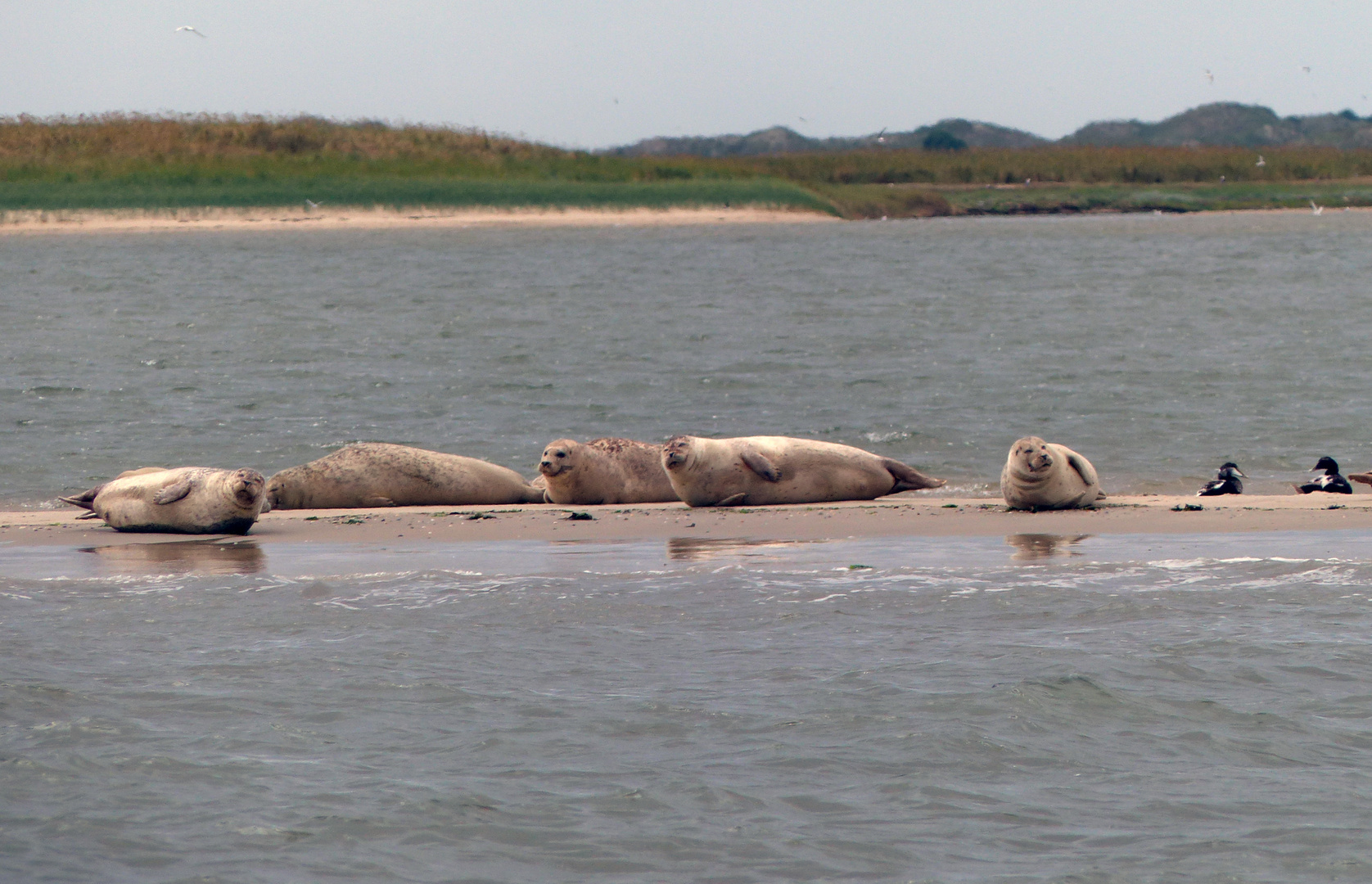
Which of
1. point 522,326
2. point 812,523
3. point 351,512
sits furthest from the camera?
point 522,326

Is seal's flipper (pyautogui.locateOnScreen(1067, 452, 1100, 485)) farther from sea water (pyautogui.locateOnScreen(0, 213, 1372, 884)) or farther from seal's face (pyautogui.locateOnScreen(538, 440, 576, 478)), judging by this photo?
seal's face (pyautogui.locateOnScreen(538, 440, 576, 478))

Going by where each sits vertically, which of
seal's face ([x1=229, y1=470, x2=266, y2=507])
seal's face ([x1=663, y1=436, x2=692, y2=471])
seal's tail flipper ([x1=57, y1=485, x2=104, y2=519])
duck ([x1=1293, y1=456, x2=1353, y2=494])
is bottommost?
seal's tail flipper ([x1=57, y1=485, x2=104, y2=519])

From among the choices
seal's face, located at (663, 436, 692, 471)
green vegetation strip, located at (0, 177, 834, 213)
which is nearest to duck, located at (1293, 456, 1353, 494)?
seal's face, located at (663, 436, 692, 471)

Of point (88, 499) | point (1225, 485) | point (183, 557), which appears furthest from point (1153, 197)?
point (183, 557)

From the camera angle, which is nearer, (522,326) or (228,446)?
(228,446)

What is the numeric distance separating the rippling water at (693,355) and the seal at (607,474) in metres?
2.08

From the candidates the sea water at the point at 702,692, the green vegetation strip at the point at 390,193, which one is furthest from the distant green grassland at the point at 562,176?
the sea water at the point at 702,692

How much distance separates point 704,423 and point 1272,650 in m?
9.92

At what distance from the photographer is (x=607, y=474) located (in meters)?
10.8

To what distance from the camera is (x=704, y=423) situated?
50.2ft

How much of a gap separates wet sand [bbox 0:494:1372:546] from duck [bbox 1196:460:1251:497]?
22 cm

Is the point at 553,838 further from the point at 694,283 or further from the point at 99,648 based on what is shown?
the point at 694,283

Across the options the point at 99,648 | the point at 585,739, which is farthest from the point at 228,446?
the point at 585,739

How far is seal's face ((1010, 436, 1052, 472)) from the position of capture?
368 inches
